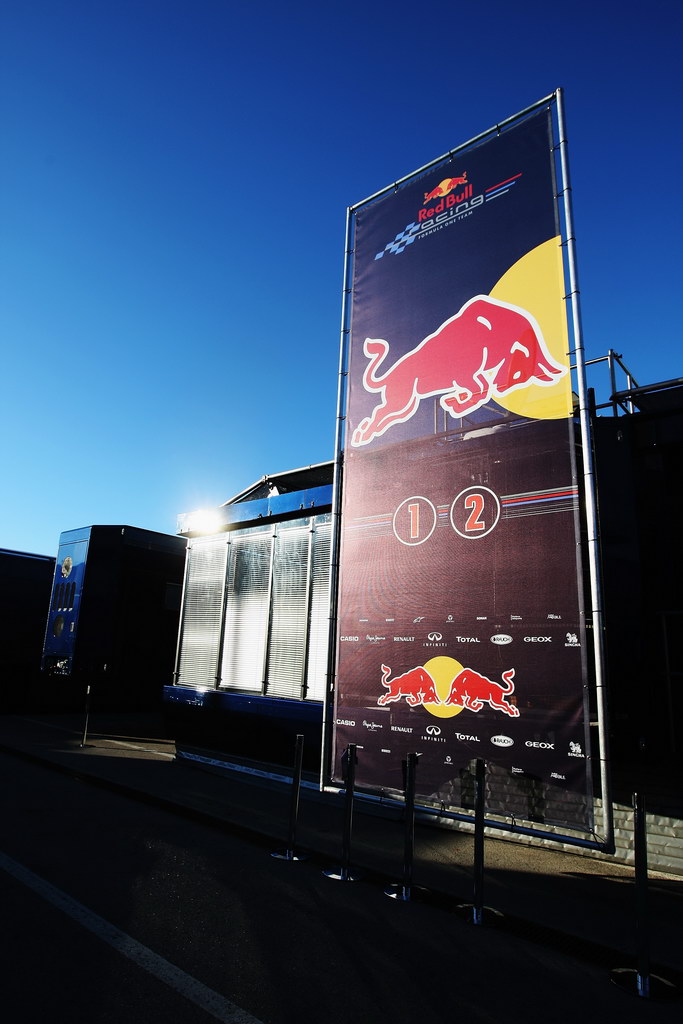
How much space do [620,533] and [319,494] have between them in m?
5.29

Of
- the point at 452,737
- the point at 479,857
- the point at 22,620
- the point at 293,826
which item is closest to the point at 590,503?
the point at 452,737

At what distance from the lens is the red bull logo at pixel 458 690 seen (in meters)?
6.37

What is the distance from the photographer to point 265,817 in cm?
812

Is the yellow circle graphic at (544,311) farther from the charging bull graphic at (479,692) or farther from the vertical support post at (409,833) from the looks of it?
the vertical support post at (409,833)

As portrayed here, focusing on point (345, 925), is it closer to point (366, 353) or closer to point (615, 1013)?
point (615, 1013)

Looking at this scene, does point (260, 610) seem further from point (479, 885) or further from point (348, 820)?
point (479, 885)

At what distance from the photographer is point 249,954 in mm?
4047

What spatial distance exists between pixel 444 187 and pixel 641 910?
8861 mm

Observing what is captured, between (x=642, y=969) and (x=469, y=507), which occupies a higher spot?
(x=469, y=507)

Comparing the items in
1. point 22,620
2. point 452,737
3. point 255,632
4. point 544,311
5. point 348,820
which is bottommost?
point 348,820

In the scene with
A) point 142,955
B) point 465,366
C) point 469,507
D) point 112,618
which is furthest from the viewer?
point 112,618

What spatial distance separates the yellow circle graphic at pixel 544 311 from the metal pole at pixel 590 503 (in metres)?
0.15

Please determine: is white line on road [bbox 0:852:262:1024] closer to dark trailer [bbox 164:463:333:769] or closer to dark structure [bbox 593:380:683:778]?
dark trailer [bbox 164:463:333:769]

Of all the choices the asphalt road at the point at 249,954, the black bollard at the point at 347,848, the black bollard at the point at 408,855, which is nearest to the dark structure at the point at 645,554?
the black bollard at the point at 408,855
